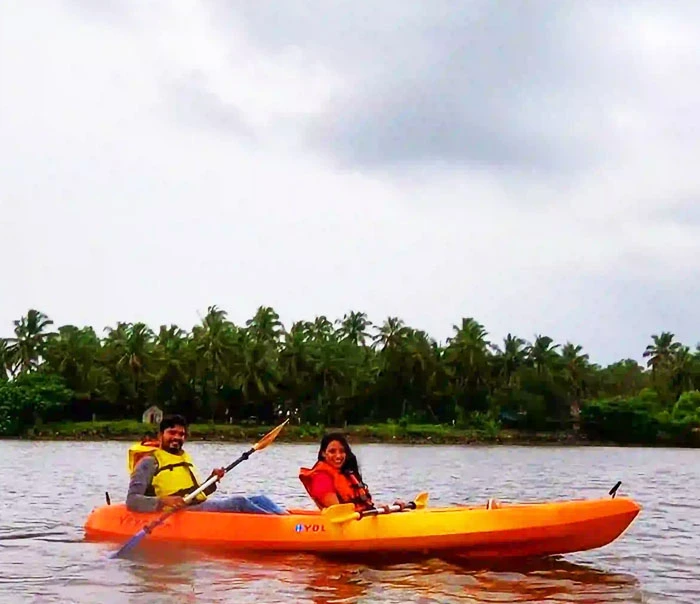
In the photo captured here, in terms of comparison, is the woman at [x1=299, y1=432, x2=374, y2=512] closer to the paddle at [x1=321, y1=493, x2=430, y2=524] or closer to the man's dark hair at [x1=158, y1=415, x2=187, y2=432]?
the paddle at [x1=321, y1=493, x2=430, y2=524]

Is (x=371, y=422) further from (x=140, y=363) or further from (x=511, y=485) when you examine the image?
(x=511, y=485)

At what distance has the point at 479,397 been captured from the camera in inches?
2773

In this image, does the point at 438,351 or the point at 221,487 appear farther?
the point at 438,351

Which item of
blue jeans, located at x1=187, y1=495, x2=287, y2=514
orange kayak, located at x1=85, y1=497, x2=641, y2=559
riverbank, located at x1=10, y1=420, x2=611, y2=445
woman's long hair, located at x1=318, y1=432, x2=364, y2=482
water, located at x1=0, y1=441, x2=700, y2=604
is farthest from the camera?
riverbank, located at x1=10, y1=420, x2=611, y2=445

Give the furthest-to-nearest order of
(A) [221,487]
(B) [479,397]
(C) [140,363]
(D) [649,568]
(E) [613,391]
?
1. (E) [613,391]
2. (B) [479,397]
3. (C) [140,363]
4. (A) [221,487]
5. (D) [649,568]

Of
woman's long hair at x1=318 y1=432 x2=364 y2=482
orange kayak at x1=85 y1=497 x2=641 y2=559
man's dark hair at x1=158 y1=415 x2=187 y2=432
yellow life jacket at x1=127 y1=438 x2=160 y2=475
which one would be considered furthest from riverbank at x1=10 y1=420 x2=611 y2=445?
orange kayak at x1=85 y1=497 x2=641 y2=559

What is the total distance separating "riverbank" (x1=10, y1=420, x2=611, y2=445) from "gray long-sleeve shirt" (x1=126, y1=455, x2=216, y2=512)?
47697mm

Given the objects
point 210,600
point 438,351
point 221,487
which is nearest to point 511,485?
point 221,487

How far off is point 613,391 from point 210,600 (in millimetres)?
80193

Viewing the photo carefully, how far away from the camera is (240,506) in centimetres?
1089

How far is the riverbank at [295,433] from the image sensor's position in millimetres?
60406

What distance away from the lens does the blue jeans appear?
10.9 meters

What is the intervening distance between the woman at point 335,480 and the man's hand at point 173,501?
130 cm

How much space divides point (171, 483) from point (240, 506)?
0.77 meters
